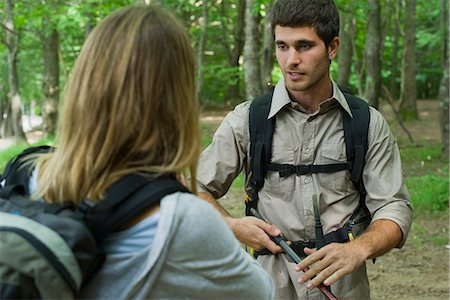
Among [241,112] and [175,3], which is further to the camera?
[175,3]

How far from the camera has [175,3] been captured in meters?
14.4

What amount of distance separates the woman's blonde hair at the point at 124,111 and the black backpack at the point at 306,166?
1.32m

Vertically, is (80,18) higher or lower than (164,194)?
lower

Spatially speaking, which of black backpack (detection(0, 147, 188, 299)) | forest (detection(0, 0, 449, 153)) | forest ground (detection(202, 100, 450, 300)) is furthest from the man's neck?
forest ground (detection(202, 100, 450, 300))

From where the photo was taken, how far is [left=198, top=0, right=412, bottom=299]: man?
2.95 metres

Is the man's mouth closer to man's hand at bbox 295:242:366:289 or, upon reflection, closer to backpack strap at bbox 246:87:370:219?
backpack strap at bbox 246:87:370:219

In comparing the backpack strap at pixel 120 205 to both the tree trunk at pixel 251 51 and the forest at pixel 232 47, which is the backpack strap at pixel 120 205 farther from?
the tree trunk at pixel 251 51

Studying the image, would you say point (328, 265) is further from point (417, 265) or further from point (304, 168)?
point (417, 265)

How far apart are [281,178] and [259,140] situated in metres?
0.20

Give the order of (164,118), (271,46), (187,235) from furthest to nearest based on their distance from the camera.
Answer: (271,46) < (164,118) < (187,235)

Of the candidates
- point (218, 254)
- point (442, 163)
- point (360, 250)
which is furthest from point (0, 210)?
point (442, 163)

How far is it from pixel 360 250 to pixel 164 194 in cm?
134

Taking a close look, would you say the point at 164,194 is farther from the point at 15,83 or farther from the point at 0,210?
the point at 15,83

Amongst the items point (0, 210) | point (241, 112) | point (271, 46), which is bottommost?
point (271, 46)
